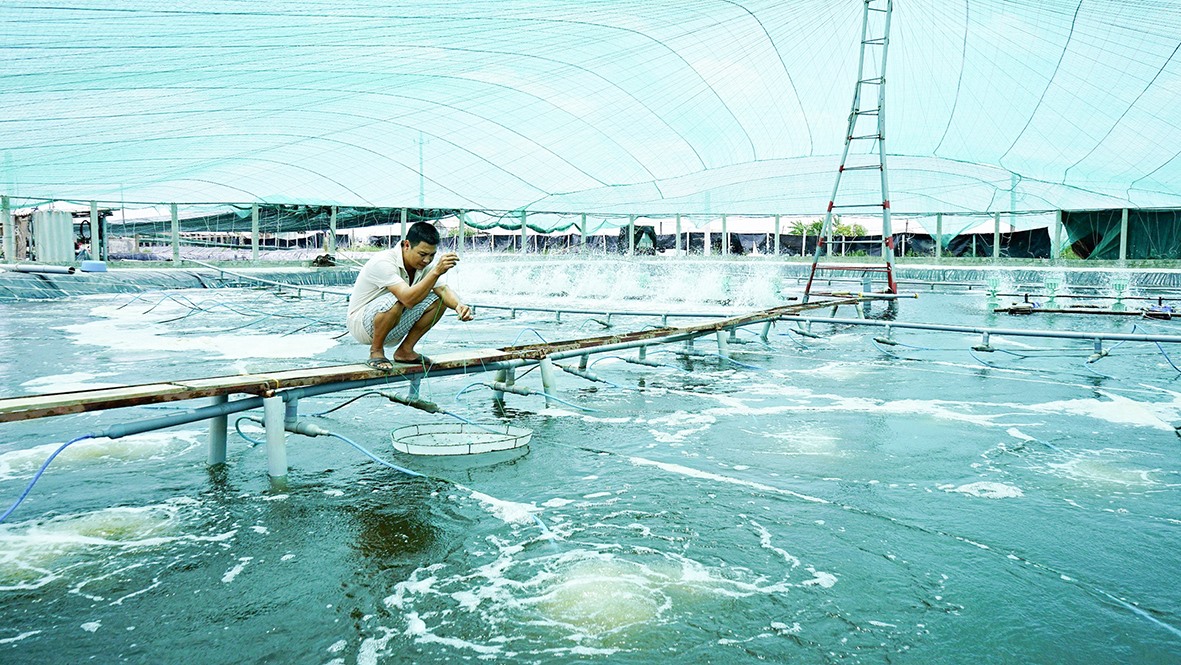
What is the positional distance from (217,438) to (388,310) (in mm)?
1080

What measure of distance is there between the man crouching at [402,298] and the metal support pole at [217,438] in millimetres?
795

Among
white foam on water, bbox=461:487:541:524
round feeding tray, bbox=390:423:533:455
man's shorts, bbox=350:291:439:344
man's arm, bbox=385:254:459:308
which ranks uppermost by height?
man's arm, bbox=385:254:459:308

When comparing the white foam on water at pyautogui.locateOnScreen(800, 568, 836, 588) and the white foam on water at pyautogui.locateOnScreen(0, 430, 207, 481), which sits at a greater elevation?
the white foam on water at pyautogui.locateOnScreen(0, 430, 207, 481)

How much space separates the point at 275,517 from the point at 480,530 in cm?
89

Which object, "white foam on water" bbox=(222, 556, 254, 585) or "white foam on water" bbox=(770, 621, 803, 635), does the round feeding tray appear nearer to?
"white foam on water" bbox=(222, 556, 254, 585)

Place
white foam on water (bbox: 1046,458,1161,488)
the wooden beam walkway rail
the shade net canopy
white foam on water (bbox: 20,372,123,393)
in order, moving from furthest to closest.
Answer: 1. the shade net canopy
2. white foam on water (bbox: 20,372,123,393)
3. white foam on water (bbox: 1046,458,1161,488)
4. the wooden beam walkway rail

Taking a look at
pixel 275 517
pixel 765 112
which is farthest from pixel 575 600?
pixel 765 112

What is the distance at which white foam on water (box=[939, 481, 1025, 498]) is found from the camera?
374 cm

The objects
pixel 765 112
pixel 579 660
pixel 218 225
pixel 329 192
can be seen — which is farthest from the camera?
pixel 218 225

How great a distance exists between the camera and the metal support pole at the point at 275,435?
12.2ft

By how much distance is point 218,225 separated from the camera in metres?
30.6

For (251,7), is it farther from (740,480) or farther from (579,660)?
(579,660)

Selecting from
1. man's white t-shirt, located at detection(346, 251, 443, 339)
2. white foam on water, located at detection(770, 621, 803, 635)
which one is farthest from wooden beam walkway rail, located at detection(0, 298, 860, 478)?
white foam on water, located at detection(770, 621, 803, 635)

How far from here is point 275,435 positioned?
3764 millimetres
